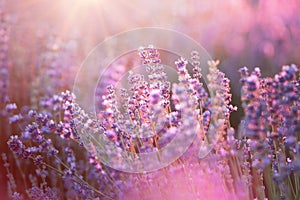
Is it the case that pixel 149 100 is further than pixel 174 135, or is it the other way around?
pixel 149 100

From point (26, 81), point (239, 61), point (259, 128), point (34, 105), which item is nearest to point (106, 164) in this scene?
point (34, 105)

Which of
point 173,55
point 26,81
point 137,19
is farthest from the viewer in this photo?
point 137,19

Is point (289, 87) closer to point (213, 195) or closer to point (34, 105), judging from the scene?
point (213, 195)

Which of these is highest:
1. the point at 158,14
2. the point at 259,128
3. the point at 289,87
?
the point at 158,14

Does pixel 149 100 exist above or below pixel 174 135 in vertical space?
above

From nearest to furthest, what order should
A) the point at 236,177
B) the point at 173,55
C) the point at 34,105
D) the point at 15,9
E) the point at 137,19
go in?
the point at 236,177 → the point at 34,105 → the point at 173,55 → the point at 15,9 → the point at 137,19

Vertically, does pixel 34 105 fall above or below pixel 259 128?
above

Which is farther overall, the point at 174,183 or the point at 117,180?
the point at 117,180
